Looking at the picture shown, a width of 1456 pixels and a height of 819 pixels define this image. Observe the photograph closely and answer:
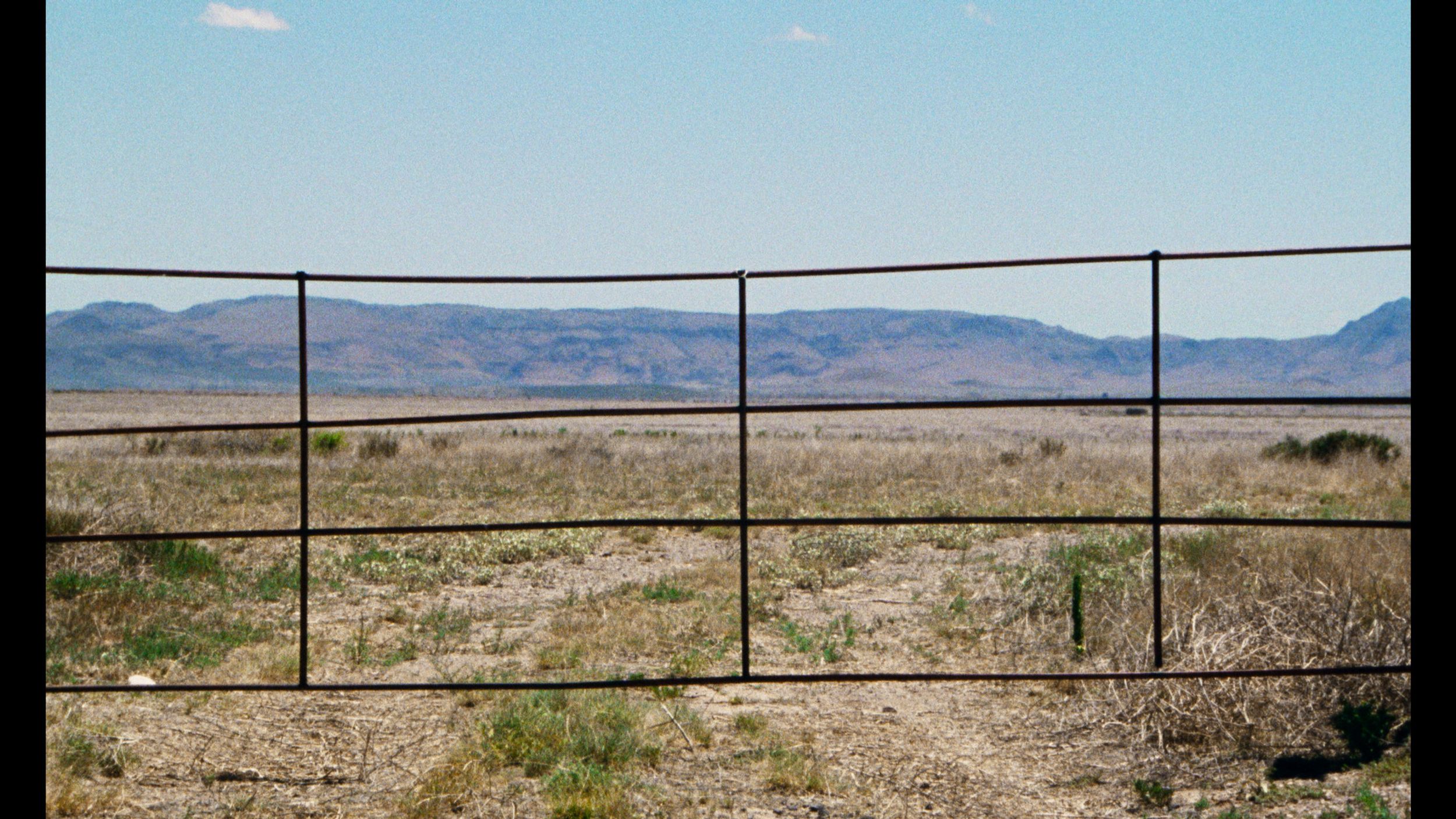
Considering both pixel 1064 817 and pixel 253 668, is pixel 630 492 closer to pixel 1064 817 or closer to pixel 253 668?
pixel 253 668

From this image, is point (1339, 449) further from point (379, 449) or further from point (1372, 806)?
point (1372, 806)

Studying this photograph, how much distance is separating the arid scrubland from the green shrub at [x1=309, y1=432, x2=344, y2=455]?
11.4 meters

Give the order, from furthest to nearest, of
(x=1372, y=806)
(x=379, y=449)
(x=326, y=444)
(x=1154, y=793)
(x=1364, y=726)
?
(x=326, y=444)
(x=379, y=449)
(x=1364, y=726)
(x=1154, y=793)
(x=1372, y=806)

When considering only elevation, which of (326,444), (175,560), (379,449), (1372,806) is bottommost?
(1372,806)

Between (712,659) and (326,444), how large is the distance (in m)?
25.0

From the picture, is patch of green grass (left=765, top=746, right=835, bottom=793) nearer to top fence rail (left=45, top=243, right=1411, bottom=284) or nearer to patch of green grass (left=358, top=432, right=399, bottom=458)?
top fence rail (left=45, top=243, right=1411, bottom=284)

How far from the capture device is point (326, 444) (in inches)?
1238

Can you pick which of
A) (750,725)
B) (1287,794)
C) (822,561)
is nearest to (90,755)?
(750,725)

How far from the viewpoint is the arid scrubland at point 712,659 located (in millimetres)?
6020

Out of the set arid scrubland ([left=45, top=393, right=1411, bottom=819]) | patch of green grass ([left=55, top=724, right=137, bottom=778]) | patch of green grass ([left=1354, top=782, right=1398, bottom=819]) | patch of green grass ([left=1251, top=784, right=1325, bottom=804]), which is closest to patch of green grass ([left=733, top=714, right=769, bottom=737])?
arid scrubland ([left=45, top=393, right=1411, bottom=819])

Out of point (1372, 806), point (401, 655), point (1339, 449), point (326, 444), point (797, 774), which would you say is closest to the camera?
point (1372, 806)

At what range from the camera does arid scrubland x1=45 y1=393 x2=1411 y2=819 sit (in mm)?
6020

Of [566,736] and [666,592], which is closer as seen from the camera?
[566,736]

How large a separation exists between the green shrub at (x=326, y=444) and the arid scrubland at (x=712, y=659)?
11.4 meters
